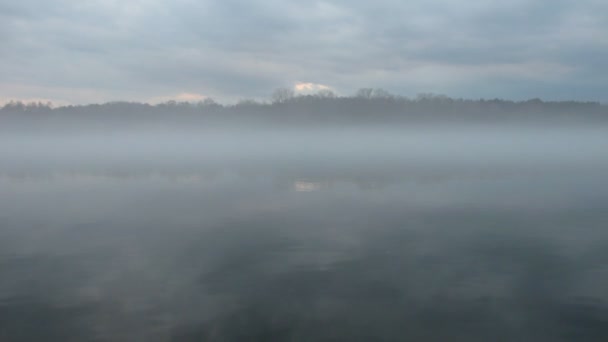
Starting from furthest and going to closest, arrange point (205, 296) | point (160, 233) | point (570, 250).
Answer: point (160, 233) < point (570, 250) < point (205, 296)

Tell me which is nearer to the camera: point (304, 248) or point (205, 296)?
point (205, 296)

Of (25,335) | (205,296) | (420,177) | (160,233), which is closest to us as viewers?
(25,335)

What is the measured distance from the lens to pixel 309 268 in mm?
13109

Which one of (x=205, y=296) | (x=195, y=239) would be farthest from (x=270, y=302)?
(x=195, y=239)

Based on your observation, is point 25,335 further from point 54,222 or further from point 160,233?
point 54,222

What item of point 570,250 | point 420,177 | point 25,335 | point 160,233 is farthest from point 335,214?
point 420,177

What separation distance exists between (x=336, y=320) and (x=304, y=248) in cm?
555

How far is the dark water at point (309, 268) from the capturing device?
379 inches

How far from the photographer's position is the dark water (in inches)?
379

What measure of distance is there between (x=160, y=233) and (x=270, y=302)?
865cm

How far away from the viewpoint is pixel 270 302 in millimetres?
10727

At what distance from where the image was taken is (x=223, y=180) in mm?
36406

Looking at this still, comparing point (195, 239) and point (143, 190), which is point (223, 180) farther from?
point (195, 239)

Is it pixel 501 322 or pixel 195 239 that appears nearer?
pixel 501 322
